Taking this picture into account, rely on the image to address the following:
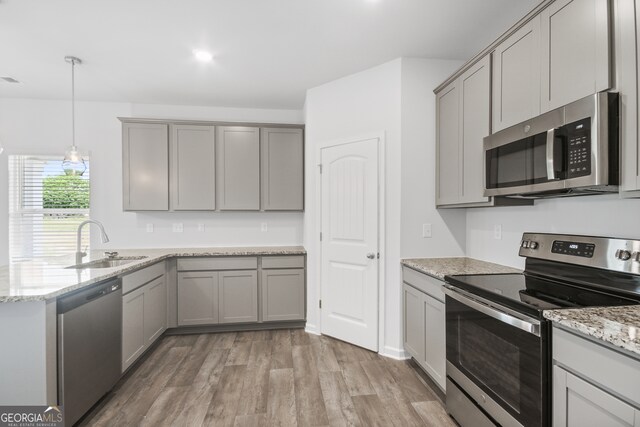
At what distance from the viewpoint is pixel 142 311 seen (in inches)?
115

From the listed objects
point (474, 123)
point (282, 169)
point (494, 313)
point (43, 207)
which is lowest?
point (494, 313)

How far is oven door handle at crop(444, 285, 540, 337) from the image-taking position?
4.49ft

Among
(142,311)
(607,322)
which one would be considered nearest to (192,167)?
(142,311)

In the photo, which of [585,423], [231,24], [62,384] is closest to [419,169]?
[231,24]

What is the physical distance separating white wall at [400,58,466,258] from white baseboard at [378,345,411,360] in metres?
0.86

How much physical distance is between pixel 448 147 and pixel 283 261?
212 cm

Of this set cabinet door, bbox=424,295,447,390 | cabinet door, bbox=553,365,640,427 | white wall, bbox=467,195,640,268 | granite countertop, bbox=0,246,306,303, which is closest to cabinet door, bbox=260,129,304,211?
granite countertop, bbox=0,246,306,303

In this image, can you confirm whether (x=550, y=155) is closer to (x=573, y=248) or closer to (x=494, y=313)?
(x=573, y=248)

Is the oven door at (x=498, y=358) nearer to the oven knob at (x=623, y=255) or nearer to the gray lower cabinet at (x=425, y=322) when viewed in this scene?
the gray lower cabinet at (x=425, y=322)

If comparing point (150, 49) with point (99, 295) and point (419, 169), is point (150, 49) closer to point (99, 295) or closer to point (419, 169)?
point (99, 295)

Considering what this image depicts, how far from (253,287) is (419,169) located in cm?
221

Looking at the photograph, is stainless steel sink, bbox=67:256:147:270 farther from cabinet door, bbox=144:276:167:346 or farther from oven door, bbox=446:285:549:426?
oven door, bbox=446:285:549:426

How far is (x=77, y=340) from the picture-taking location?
1.94 metres

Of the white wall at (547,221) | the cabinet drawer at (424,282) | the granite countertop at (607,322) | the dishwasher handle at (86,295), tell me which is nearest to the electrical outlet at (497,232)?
the white wall at (547,221)
